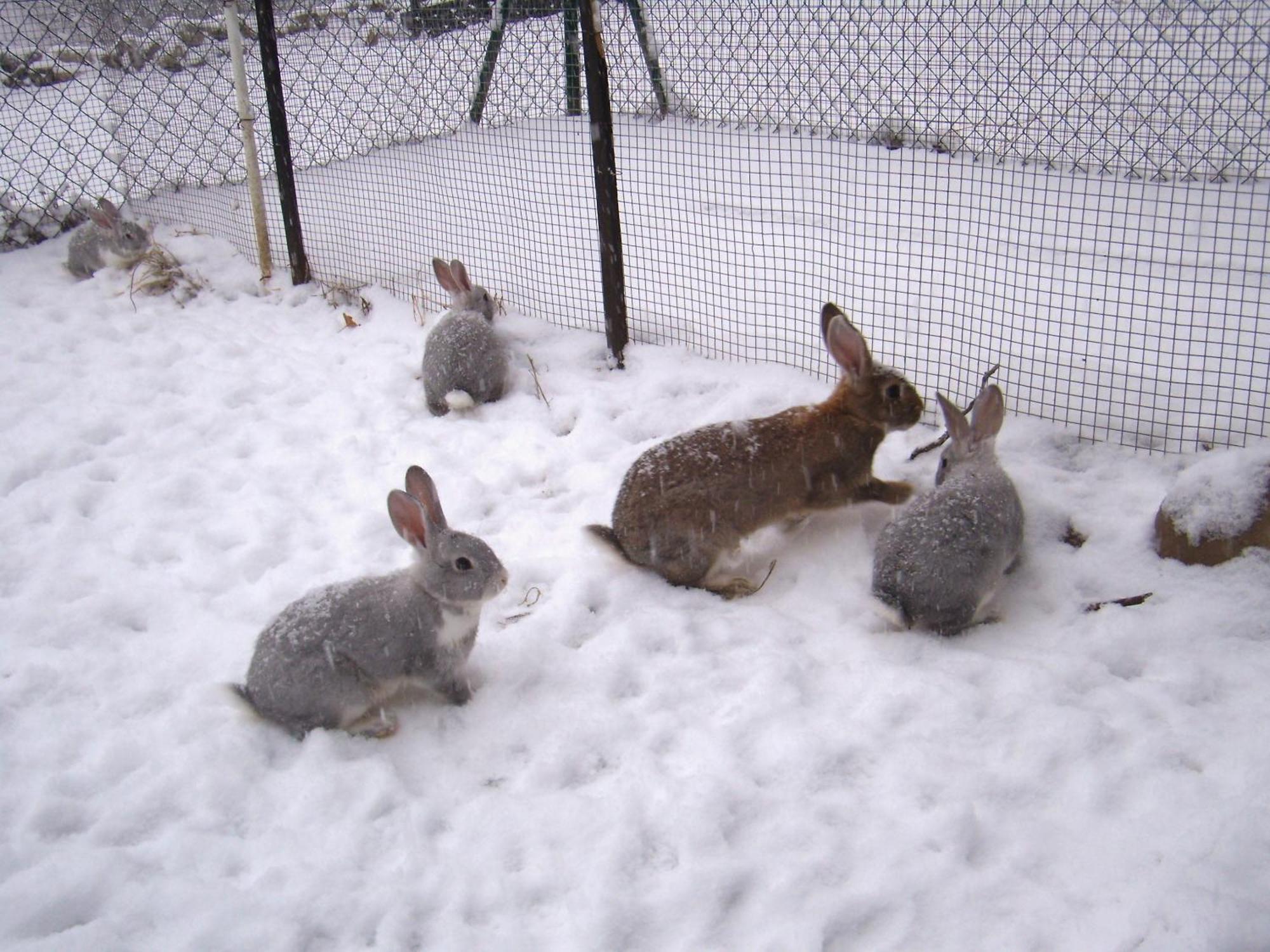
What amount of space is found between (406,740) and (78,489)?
2274 mm

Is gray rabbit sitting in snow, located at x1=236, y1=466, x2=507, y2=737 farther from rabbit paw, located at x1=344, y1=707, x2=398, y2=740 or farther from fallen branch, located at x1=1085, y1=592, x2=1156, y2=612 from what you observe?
fallen branch, located at x1=1085, y1=592, x2=1156, y2=612

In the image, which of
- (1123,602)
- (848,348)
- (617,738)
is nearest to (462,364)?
(848,348)

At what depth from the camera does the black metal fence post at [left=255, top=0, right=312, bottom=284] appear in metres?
5.73

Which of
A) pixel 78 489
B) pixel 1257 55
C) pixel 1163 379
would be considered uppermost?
pixel 1257 55

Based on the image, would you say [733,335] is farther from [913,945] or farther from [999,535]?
[913,945]

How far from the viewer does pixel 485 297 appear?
5281mm

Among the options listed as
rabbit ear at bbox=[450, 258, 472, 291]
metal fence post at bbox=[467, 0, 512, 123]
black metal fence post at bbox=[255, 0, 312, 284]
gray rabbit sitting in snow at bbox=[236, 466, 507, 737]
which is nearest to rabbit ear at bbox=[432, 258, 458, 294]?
rabbit ear at bbox=[450, 258, 472, 291]

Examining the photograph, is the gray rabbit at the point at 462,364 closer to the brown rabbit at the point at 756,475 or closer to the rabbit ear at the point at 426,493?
the brown rabbit at the point at 756,475

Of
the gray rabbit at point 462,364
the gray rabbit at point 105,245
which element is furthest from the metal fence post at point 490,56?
the gray rabbit at point 105,245

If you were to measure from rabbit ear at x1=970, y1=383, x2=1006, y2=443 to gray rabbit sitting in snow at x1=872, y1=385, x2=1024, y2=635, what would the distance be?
0.29 m

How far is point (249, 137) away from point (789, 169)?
369 centimetres

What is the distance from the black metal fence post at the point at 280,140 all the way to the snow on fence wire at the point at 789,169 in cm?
19

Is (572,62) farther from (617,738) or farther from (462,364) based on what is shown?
(617,738)

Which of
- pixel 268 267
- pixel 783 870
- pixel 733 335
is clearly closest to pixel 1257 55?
pixel 733 335
